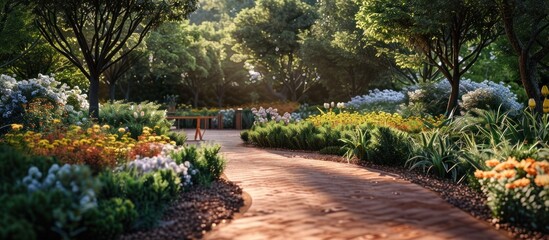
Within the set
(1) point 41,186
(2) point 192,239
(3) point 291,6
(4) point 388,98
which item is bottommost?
(2) point 192,239

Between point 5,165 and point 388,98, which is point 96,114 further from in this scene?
point 388,98

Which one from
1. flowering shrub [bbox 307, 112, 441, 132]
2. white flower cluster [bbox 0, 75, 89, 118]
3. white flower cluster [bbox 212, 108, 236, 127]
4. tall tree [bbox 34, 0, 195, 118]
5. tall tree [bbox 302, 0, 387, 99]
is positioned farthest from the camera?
white flower cluster [bbox 212, 108, 236, 127]

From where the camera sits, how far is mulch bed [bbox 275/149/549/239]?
5.10 metres

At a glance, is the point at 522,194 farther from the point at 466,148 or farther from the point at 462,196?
the point at 466,148

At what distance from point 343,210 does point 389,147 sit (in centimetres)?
422

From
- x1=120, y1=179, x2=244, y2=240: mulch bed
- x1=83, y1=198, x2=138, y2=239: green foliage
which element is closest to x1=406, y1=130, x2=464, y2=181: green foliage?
x1=120, y1=179, x2=244, y2=240: mulch bed

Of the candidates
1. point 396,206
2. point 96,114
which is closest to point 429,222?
point 396,206

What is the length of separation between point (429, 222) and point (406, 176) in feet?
10.2

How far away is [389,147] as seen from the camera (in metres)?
9.70

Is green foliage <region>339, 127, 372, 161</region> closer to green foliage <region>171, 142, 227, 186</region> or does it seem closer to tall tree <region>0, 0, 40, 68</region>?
green foliage <region>171, 142, 227, 186</region>

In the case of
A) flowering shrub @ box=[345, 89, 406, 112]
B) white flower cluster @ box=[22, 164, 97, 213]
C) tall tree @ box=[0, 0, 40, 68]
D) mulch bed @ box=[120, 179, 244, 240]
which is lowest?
mulch bed @ box=[120, 179, 244, 240]

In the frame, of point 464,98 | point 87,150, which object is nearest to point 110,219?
point 87,150

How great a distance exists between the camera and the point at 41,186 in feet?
14.6

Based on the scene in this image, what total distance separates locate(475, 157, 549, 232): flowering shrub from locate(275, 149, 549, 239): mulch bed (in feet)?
0.36
